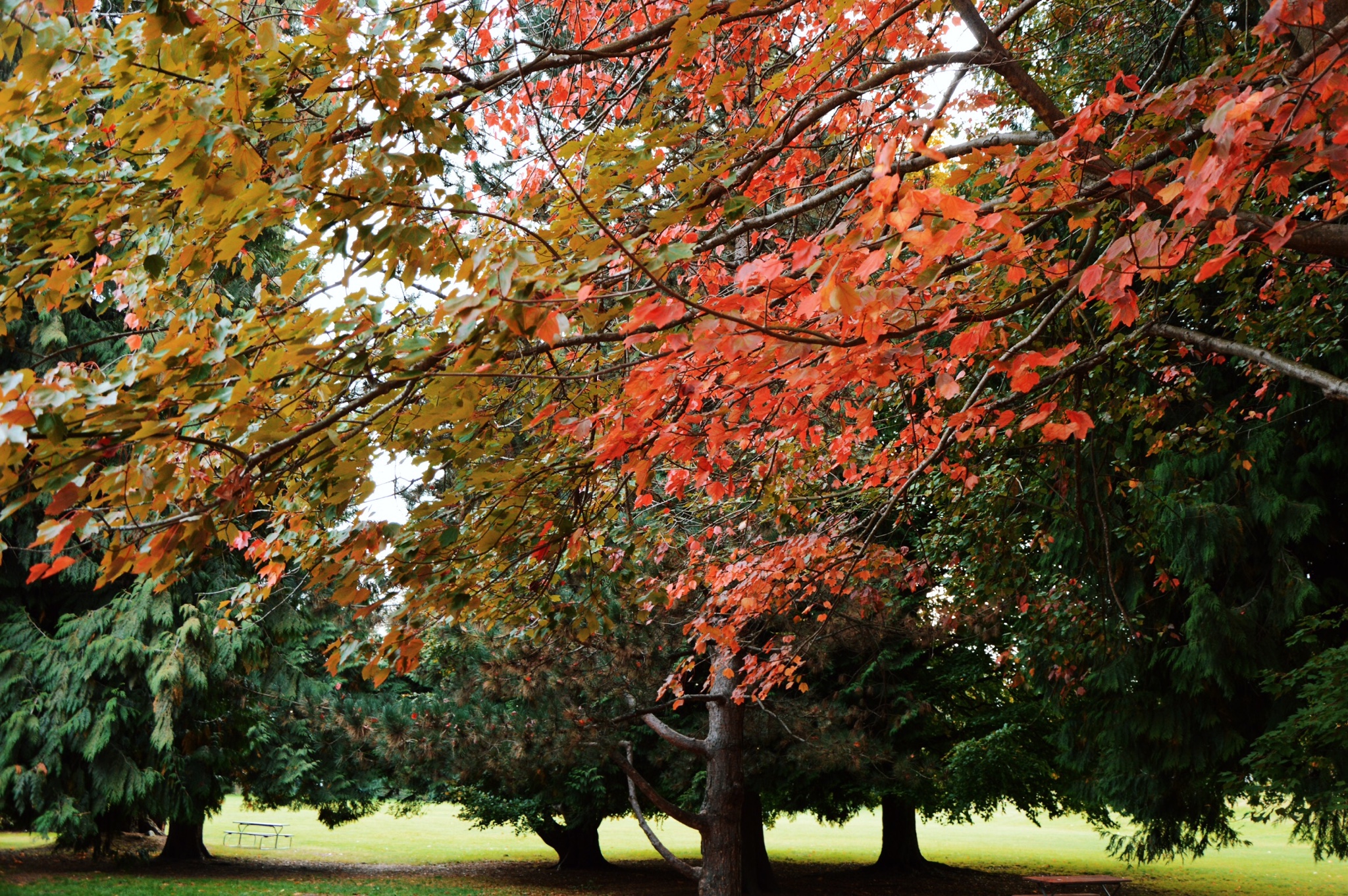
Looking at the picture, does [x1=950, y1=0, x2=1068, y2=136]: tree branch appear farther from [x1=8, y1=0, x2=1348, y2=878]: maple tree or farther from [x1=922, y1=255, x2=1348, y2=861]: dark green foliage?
[x1=922, y1=255, x2=1348, y2=861]: dark green foliage

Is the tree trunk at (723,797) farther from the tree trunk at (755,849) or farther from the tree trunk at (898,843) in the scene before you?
the tree trunk at (898,843)

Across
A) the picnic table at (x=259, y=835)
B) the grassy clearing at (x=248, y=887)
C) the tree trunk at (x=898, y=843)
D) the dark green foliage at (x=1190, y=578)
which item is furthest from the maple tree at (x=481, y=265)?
the picnic table at (x=259, y=835)

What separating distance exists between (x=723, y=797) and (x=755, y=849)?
18.8 ft

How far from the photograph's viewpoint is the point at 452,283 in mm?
3293

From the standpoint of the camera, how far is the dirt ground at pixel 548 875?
44.9ft

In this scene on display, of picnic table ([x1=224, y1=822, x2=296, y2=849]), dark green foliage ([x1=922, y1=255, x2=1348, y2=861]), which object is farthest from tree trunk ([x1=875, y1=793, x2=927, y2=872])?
picnic table ([x1=224, y1=822, x2=296, y2=849])

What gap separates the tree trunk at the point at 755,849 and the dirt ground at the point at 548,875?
0.72 feet

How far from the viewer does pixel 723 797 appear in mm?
8250

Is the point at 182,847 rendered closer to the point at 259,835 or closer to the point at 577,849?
the point at 259,835

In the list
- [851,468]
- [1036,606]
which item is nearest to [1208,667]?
[1036,606]

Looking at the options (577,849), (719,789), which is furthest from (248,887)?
(719,789)

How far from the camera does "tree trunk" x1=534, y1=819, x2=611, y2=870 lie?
1681 centimetres

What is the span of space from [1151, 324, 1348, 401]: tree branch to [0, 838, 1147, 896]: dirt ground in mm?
11230

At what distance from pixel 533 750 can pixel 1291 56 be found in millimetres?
7798
